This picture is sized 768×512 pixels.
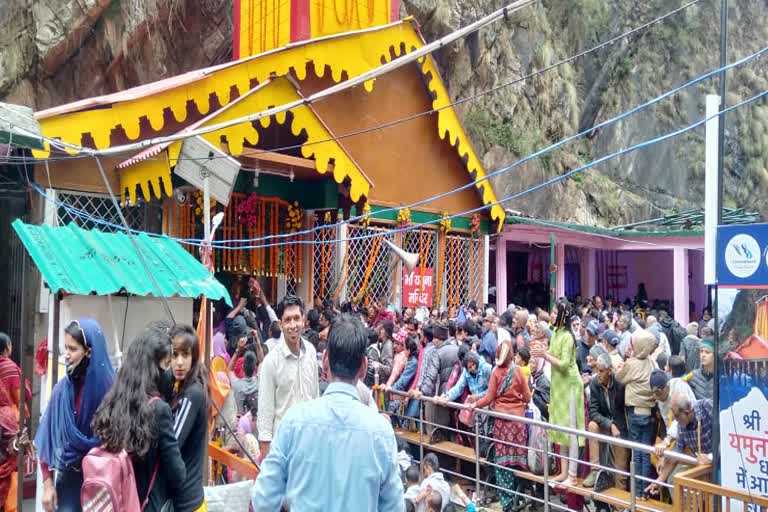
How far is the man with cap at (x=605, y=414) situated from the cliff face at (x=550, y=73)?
14.7 m

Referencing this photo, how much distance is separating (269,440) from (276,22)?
9.56 meters

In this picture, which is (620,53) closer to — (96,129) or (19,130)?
(96,129)

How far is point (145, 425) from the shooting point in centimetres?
340

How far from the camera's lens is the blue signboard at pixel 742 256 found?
4.55 metres

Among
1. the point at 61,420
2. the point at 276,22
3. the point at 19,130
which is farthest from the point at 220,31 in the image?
the point at 61,420

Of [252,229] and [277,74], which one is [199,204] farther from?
[277,74]

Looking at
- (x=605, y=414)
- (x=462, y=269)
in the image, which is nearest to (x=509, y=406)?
(x=605, y=414)

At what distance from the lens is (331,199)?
12.2 m

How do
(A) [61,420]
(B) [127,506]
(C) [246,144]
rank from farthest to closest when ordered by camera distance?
(C) [246,144] → (A) [61,420] → (B) [127,506]

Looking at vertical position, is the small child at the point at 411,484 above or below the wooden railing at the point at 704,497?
below

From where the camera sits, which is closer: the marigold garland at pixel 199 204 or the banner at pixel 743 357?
the banner at pixel 743 357

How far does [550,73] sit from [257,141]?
680 inches

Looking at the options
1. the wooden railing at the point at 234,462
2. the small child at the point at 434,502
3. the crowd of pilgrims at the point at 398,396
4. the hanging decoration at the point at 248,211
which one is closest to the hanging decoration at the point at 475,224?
the crowd of pilgrims at the point at 398,396

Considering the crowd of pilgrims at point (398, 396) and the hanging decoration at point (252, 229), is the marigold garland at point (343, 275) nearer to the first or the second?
the crowd of pilgrims at point (398, 396)
